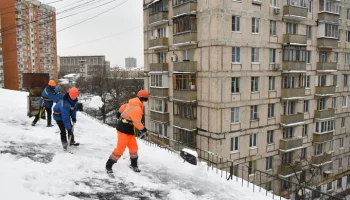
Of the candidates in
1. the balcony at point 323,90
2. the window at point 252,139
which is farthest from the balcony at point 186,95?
the balcony at point 323,90

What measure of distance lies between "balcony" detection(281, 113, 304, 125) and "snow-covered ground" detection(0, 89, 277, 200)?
16252 mm

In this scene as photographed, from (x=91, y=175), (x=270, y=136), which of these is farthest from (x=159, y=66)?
(x=91, y=175)

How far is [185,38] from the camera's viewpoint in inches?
814

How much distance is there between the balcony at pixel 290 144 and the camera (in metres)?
22.5

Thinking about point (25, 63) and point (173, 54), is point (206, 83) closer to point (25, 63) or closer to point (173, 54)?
point (173, 54)

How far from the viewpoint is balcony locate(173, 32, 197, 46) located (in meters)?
20.2

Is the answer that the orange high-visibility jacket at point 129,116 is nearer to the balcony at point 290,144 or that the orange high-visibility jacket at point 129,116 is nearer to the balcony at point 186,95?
the balcony at point 186,95

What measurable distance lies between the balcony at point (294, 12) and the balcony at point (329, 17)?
8.30ft

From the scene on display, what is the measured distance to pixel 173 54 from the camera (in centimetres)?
2311

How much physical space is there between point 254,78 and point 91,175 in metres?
16.9

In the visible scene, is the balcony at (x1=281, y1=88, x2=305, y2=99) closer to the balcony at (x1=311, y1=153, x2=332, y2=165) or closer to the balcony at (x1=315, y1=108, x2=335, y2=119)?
the balcony at (x1=315, y1=108, x2=335, y2=119)

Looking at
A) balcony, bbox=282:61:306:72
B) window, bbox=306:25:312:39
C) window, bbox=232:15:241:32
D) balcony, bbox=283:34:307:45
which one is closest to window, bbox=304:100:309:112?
balcony, bbox=282:61:306:72

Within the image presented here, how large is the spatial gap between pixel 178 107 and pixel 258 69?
709 cm

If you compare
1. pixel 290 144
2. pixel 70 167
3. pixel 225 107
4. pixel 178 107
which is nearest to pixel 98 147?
pixel 70 167
